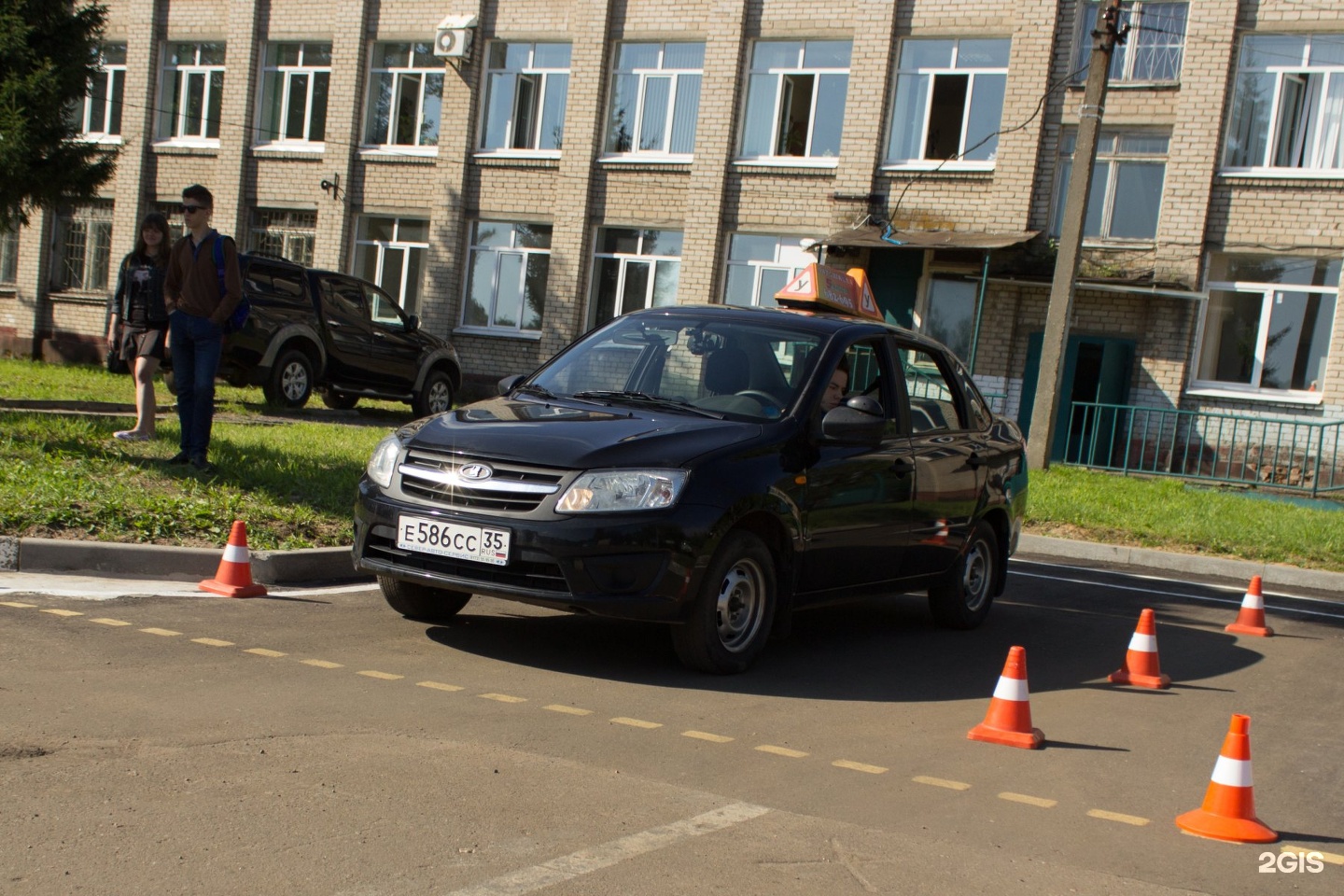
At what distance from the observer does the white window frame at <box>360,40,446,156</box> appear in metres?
28.4

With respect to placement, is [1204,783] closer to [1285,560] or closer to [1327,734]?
[1327,734]

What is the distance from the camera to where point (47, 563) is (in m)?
7.98

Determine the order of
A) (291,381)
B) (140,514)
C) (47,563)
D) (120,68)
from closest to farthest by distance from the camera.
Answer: (47,563) → (140,514) → (291,381) → (120,68)

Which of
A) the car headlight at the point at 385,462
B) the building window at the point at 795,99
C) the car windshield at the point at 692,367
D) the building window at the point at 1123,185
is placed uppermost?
the building window at the point at 795,99

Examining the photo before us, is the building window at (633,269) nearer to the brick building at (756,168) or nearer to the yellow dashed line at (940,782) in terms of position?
the brick building at (756,168)

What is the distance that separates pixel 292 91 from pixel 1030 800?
91.5 ft

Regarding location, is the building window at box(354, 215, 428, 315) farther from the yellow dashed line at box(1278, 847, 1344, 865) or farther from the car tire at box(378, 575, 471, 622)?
the yellow dashed line at box(1278, 847, 1344, 865)

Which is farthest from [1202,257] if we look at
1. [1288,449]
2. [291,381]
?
[291,381]

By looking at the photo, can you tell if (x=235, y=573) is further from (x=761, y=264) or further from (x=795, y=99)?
(x=795, y=99)

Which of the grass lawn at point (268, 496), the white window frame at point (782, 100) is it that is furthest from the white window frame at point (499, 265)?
the grass lawn at point (268, 496)

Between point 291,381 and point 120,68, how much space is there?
16.6 m

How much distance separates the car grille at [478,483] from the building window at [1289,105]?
741 inches

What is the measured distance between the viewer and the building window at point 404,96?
28484mm

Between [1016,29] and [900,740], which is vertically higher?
[1016,29]
